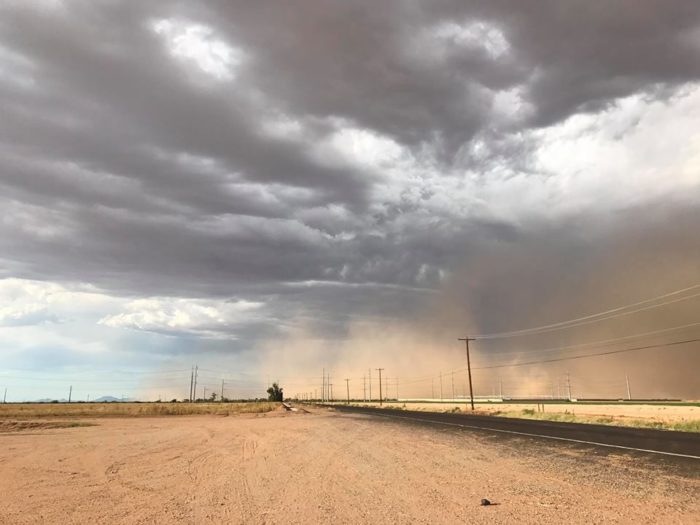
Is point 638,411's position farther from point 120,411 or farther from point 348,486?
point 120,411

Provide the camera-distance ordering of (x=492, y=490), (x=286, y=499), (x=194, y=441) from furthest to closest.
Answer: (x=194, y=441) → (x=492, y=490) → (x=286, y=499)

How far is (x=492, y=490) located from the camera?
11539 mm

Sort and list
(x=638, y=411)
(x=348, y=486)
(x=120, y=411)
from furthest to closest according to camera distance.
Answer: (x=120, y=411)
(x=638, y=411)
(x=348, y=486)

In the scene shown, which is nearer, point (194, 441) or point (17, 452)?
point (17, 452)

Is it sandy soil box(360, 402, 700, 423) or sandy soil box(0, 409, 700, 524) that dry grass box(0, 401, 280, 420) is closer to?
sandy soil box(360, 402, 700, 423)

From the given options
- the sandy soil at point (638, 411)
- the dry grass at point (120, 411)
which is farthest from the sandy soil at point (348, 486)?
the dry grass at point (120, 411)

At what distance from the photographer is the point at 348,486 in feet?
39.8

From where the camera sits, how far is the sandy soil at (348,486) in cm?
924

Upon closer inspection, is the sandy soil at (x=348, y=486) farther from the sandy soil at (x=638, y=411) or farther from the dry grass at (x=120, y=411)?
the dry grass at (x=120, y=411)

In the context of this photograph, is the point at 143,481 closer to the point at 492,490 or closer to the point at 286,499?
the point at 286,499

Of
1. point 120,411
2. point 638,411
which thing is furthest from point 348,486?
point 120,411

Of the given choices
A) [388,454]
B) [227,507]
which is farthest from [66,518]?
[388,454]

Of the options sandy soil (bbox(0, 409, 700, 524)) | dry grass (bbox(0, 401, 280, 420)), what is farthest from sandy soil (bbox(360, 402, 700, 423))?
dry grass (bbox(0, 401, 280, 420))

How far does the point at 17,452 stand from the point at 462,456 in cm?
1819
